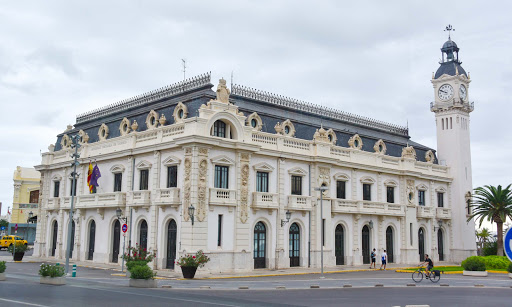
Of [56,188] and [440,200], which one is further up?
[56,188]

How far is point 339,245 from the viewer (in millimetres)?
44406

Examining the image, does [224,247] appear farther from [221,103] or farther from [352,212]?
[352,212]

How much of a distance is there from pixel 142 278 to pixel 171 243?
1121 centimetres

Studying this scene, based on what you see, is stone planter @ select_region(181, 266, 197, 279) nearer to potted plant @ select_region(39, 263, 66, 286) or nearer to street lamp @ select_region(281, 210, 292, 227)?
potted plant @ select_region(39, 263, 66, 286)

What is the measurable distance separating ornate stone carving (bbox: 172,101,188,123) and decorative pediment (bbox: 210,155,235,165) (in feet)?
13.2

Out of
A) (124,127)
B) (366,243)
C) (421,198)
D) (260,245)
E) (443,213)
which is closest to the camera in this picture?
(260,245)

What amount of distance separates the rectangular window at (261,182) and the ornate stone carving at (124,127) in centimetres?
1169

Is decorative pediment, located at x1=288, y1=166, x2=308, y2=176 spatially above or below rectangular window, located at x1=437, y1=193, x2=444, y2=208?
above

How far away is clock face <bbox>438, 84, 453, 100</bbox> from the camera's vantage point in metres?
55.9

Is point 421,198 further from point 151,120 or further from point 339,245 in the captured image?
point 151,120

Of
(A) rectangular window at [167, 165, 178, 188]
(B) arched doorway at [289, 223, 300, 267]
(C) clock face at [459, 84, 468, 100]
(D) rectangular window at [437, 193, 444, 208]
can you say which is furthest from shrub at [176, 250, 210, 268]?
(C) clock face at [459, 84, 468, 100]

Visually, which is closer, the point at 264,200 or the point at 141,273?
the point at 141,273

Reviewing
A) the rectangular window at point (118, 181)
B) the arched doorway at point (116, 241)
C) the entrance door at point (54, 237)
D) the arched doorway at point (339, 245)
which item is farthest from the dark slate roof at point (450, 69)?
the entrance door at point (54, 237)

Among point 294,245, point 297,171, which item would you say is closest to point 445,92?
point 297,171
